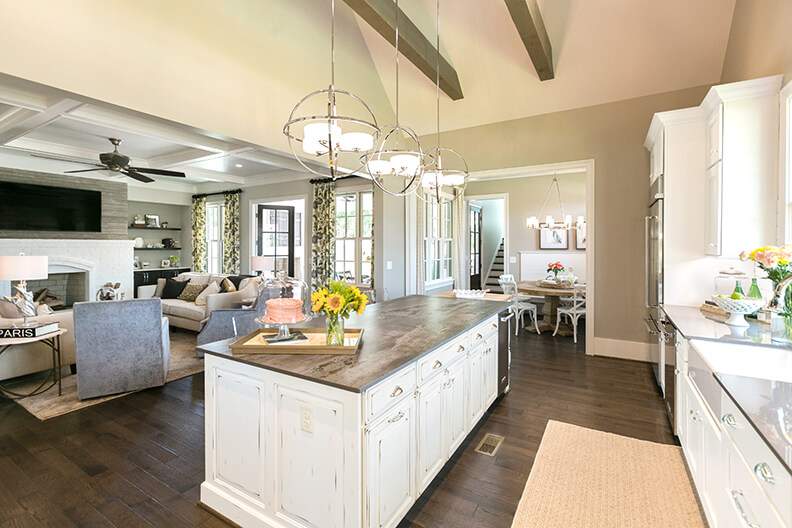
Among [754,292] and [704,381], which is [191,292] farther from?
[754,292]

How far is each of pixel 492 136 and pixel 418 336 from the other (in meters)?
4.39

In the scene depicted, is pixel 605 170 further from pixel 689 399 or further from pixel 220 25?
pixel 220 25

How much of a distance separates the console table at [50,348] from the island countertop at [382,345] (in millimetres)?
2576

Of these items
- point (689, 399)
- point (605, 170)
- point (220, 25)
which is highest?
point (220, 25)

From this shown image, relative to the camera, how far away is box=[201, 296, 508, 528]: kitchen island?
1.56 m

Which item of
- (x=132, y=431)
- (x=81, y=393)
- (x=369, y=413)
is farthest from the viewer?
(x=81, y=393)

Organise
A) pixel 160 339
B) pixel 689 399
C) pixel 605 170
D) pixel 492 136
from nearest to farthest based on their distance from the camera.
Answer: pixel 689 399 → pixel 160 339 → pixel 605 170 → pixel 492 136

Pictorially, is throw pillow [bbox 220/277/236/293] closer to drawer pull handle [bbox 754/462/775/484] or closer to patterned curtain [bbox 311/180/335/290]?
patterned curtain [bbox 311/180/335/290]

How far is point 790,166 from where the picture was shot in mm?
2543

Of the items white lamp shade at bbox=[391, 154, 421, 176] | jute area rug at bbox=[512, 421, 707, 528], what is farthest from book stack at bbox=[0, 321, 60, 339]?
jute area rug at bbox=[512, 421, 707, 528]

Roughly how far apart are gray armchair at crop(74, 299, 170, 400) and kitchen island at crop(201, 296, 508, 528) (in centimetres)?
209

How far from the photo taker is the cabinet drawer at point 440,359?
6.60ft

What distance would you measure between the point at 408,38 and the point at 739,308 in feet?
13.3

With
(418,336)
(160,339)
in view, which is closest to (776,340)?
(418,336)
